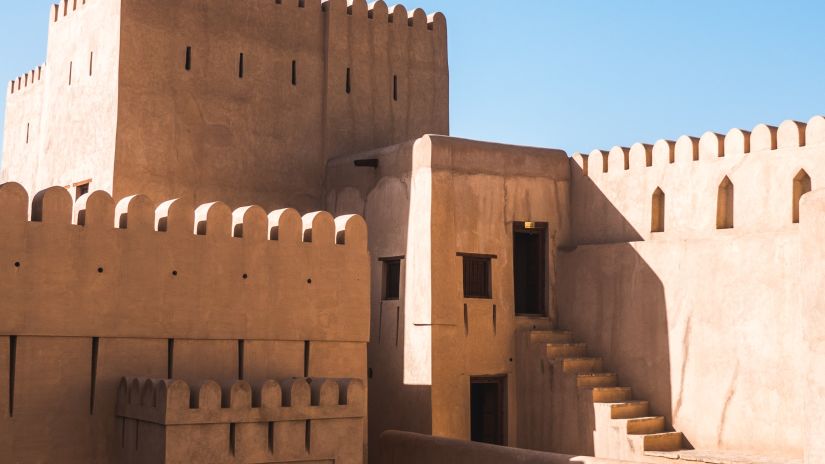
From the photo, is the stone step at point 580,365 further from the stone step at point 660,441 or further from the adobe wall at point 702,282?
the stone step at point 660,441

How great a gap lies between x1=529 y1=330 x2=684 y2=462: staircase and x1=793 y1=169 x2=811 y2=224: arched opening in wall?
9.42ft

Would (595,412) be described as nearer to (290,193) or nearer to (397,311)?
(397,311)

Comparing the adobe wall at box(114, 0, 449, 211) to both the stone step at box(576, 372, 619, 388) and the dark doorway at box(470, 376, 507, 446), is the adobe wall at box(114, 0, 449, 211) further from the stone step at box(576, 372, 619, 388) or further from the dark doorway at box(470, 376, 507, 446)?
the stone step at box(576, 372, 619, 388)

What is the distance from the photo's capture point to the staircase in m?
12.7

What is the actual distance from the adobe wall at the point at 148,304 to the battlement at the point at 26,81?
25.7 ft

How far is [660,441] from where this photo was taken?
499 inches

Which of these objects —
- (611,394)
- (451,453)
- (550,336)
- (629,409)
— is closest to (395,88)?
(550,336)

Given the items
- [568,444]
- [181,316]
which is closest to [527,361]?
[568,444]

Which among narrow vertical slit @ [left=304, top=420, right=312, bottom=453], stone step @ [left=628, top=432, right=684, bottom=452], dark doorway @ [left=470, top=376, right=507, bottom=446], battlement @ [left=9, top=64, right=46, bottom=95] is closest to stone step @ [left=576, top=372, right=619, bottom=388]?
stone step @ [left=628, top=432, right=684, bottom=452]

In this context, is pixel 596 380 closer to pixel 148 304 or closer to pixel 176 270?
pixel 176 270

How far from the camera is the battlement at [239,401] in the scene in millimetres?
9852

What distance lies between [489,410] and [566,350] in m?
1.27

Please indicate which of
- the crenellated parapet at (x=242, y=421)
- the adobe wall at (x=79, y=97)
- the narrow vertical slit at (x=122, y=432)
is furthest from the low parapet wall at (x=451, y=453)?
the adobe wall at (x=79, y=97)

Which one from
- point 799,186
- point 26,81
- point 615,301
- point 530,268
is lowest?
point 615,301
